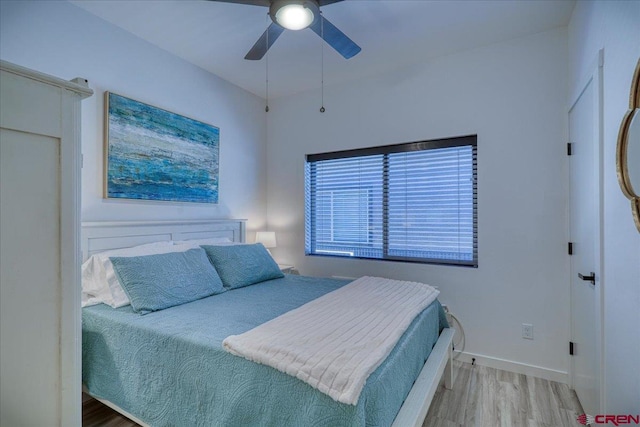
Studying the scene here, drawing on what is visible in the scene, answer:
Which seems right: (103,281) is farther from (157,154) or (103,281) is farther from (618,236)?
(618,236)

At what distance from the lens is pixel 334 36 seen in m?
2.08

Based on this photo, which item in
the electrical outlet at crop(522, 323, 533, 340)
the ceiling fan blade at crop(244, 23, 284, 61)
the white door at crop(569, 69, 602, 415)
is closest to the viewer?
the white door at crop(569, 69, 602, 415)

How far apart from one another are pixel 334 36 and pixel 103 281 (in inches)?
87.5

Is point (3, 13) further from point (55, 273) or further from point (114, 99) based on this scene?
point (55, 273)

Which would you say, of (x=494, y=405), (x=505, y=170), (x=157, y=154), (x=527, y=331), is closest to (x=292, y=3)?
(x=157, y=154)

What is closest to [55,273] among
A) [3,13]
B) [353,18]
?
[3,13]

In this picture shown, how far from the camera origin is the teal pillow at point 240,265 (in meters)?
2.52

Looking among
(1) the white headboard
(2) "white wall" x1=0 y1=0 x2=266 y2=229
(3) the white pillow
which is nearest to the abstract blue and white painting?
(2) "white wall" x1=0 y1=0 x2=266 y2=229

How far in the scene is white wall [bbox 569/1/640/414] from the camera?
4.14ft

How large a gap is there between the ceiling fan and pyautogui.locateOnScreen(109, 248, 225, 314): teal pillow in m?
1.56

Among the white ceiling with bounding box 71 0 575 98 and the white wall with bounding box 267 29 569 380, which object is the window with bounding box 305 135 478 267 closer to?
the white wall with bounding box 267 29 569 380

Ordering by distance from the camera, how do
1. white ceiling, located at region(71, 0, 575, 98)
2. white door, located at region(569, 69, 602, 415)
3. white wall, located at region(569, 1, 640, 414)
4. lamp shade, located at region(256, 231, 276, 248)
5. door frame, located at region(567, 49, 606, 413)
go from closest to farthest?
white wall, located at region(569, 1, 640, 414) < door frame, located at region(567, 49, 606, 413) < white door, located at region(569, 69, 602, 415) < white ceiling, located at region(71, 0, 575, 98) < lamp shade, located at region(256, 231, 276, 248)

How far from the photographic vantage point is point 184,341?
59.4 inches

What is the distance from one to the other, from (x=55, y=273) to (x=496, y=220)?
293cm
